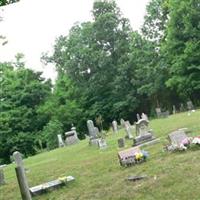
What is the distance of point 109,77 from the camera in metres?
53.2

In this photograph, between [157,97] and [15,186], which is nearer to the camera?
[15,186]

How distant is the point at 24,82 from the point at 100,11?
12.3m

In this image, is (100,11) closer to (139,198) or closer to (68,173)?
(68,173)

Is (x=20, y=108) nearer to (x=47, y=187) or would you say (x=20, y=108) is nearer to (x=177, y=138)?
(x=177, y=138)

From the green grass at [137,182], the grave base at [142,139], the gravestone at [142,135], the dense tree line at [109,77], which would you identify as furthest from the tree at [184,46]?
the green grass at [137,182]

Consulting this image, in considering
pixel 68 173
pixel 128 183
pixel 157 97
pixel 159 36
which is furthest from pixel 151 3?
pixel 128 183

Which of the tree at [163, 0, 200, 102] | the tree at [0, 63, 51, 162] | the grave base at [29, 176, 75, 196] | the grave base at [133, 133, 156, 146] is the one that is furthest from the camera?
the tree at [0, 63, 51, 162]

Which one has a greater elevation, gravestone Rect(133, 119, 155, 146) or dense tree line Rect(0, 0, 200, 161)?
dense tree line Rect(0, 0, 200, 161)

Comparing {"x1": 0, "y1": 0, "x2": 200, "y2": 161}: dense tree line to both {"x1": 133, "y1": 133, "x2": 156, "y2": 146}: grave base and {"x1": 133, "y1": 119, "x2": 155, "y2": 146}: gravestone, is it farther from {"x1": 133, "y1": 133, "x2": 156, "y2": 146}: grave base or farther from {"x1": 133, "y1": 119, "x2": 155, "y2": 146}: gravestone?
{"x1": 133, "y1": 133, "x2": 156, "y2": 146}: grave base

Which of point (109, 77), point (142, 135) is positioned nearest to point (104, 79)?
point (109, 77)

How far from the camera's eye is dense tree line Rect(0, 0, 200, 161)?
1800 inches

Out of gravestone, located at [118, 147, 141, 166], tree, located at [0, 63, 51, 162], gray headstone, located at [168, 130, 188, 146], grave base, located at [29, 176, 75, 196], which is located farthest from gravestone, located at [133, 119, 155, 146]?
tree, located at [0, 63, 51, 162]

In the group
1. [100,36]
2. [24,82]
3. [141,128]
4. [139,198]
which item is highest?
[100,36]

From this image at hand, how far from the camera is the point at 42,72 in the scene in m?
53.9
